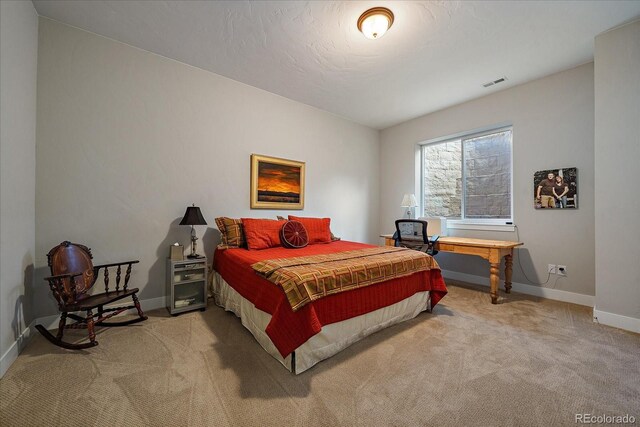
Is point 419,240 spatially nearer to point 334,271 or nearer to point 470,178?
point 470,178

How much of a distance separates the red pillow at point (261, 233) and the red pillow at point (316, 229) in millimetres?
404

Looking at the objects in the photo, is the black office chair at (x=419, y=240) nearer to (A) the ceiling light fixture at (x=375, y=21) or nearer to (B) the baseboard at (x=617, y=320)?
(B) the baseboard at (x=617, y=320)

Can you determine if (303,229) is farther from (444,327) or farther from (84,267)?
(84,267)

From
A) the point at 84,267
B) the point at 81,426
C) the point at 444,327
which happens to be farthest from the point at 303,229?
the point at 81,426

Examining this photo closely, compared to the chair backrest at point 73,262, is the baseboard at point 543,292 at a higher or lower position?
lower

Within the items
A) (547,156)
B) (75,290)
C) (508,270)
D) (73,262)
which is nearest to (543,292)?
(508,270)

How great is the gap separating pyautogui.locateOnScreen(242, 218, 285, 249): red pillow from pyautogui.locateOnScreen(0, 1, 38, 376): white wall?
1.76m

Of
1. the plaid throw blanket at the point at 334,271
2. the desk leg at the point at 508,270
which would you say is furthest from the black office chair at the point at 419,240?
the desk leg at the point at 508,270

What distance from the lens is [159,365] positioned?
170 centimetres

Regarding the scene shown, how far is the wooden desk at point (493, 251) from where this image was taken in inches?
115

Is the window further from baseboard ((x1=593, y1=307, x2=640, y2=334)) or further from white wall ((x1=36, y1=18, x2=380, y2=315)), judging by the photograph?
white wall ((x1=36, y1=18, x2=380, y2=315))

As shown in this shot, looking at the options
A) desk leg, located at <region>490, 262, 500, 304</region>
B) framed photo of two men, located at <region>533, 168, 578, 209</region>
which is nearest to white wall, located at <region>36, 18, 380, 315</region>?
desk leg, located at <region>490, 262, 500, 304</region>

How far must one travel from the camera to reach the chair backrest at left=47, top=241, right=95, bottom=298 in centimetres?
195

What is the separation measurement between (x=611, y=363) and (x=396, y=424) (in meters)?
1.77
